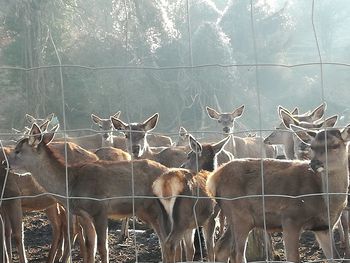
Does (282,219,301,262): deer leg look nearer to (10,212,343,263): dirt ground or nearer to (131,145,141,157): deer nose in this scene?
(10,212,343,263): dirt ground

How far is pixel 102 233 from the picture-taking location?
7930mm

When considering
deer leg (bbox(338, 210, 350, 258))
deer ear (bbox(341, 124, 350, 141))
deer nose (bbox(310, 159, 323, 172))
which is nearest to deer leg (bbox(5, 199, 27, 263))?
deer nose (bbox(310, 159, 323, 172))

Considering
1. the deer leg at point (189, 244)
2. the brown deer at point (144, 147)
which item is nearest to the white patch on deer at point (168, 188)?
the deer leg at point (189, 244)

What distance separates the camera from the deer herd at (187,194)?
6.74m

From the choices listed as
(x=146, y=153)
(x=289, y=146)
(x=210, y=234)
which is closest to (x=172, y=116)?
(x=146, y=153)

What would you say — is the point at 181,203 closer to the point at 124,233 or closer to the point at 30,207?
the point at 30,207

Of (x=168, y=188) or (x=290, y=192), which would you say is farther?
(x=168, y=188)

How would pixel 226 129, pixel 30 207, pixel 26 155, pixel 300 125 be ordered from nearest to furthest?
pixel 26 155 < pixel 30 207 < pixel 300 125 < pixel 226 129

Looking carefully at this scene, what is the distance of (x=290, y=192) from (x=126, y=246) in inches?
Result: 144

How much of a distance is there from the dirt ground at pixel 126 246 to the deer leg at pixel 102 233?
994 millimetres

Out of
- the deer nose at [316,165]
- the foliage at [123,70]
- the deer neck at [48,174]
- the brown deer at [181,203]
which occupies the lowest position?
the brown deer at [181,203]

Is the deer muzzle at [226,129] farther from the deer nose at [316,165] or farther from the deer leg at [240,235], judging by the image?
the deer nose at [316,165]

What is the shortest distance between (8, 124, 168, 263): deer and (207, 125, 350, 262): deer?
3.53 feet

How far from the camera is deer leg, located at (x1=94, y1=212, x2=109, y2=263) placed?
7.87m
